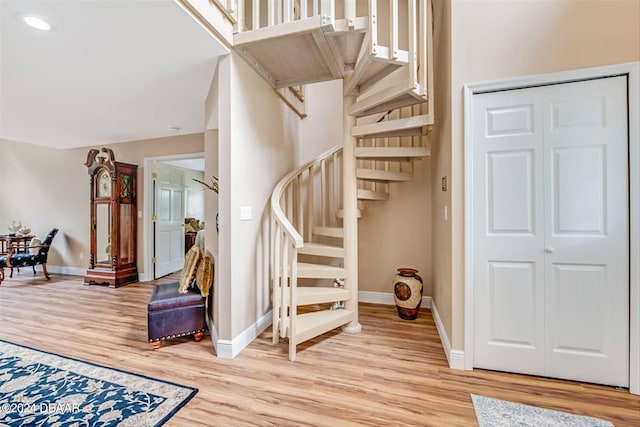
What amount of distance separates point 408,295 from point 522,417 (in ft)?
4.69

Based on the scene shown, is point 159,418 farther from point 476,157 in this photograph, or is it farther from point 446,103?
point 446,103

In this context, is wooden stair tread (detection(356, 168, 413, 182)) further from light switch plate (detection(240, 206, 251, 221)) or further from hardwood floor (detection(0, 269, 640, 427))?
hardwood floor (detection(0, 269, 640, 427))

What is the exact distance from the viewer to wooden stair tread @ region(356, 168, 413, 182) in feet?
9.13

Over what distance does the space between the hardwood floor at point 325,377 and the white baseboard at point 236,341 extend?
5 cm

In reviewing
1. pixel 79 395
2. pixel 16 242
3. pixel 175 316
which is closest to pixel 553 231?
pixel 175 316

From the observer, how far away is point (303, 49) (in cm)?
226

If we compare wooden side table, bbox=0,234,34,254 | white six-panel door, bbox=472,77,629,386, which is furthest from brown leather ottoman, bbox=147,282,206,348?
wooden side table, bbox=0,234,34,254

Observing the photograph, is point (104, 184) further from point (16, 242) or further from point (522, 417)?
point (522, 417)

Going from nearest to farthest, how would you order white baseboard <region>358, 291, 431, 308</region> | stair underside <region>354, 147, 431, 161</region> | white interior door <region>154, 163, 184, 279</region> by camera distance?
stair underside <region>354, 147, 431, 161</region> → white baseboard <region>358, 291, 431, 308</region> → white interior door <region>154, 163, 184, 279</region>

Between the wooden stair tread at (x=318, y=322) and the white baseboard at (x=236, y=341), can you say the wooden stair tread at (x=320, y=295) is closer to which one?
the wooden stair tread at (x=318, y=322)

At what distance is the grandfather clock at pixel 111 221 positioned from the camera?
4.29 metres

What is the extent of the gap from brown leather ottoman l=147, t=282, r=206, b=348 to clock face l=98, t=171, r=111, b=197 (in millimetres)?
2973

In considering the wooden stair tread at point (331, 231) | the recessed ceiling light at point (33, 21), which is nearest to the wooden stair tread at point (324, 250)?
the wooden stair tread at point (331, 231)

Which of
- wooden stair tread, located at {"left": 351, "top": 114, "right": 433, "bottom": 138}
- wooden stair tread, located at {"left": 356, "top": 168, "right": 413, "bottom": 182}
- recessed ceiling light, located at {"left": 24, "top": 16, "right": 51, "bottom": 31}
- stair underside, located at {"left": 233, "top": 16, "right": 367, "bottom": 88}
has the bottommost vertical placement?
wooden stair tread, located at {"left": 356, "top": 168, "right": 413, "bottom": 182}
